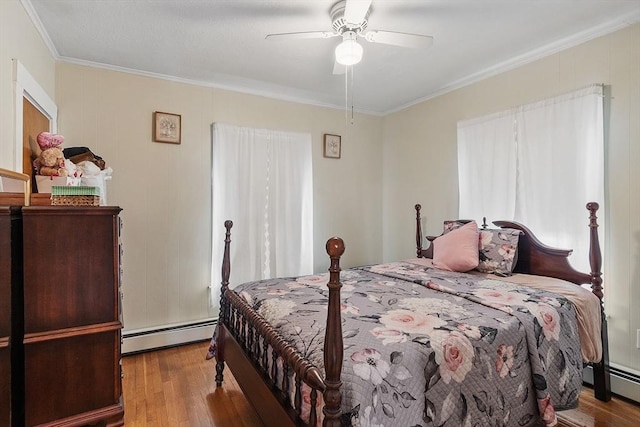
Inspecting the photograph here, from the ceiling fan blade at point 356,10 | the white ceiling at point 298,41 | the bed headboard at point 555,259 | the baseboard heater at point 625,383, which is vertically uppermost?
the white ceiling at point 298,41

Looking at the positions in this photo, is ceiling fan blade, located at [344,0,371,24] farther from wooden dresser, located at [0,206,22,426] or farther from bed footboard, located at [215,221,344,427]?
wooden dresser, located at [0,206,22,426]

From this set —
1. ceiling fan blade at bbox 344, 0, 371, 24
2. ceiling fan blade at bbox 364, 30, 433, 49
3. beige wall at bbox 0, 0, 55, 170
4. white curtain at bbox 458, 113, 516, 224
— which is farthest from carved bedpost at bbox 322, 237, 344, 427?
white curtain at bbox 458, 113, 516, 224

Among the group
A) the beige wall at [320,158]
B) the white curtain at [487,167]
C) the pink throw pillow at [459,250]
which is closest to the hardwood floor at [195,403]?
the beige wall at [320,158]

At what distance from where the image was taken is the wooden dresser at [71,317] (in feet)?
4.54

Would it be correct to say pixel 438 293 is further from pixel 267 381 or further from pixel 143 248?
pixel 143 248

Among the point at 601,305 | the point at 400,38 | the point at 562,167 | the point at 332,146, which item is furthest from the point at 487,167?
the point at 332,146

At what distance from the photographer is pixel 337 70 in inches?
96.2

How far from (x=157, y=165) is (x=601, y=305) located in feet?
11.9

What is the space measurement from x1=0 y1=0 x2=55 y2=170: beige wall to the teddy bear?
0.12m

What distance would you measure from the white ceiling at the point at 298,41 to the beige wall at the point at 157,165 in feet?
0.59

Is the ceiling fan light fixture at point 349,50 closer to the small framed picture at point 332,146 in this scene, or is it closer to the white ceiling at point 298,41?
the white ceiling at point 298,41

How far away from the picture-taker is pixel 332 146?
4008 mm

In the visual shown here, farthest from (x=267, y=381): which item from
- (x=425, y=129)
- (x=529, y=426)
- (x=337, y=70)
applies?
(x=425, y=129)

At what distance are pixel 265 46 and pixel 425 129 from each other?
2042 mm
